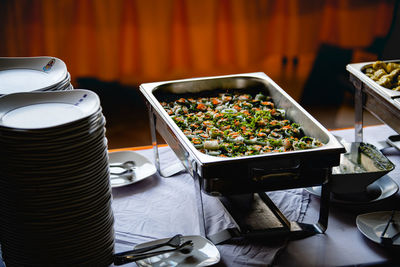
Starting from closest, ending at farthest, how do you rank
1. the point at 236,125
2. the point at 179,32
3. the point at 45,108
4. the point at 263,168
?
1. the point at 45,108
2. the point at 263,168
3. the point at 236,125
4. the point at 179,32

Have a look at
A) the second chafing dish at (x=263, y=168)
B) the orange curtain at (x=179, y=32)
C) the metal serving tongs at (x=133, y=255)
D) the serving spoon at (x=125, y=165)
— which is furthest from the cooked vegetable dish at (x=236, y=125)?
the orange curtain at (x=179, y=32)

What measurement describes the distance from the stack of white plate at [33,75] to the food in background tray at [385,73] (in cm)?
114

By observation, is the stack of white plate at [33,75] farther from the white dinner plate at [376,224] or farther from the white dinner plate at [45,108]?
the white dinner plate at [376,224]

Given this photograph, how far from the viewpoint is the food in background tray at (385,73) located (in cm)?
182

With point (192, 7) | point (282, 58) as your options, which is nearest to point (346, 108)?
point (282, 58)

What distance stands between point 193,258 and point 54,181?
0.41 metres

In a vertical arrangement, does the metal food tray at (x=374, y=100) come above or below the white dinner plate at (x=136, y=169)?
above

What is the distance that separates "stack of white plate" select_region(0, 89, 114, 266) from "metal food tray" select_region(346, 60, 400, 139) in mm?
1035

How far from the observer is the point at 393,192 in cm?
153

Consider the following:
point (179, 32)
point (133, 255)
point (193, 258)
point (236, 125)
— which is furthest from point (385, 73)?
point (179, 32)

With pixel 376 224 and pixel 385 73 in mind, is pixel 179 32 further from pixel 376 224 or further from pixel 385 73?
pixel 376 224

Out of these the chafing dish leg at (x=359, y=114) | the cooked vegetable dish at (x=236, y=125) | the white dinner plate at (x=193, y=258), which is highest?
the cooked vegetable dish at (x=236, y=125)

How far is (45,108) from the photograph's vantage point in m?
1.18

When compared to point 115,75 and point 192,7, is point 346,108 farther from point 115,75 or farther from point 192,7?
point 115,75
